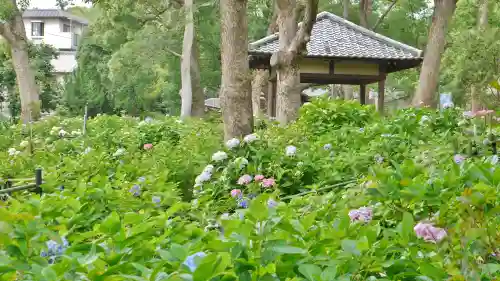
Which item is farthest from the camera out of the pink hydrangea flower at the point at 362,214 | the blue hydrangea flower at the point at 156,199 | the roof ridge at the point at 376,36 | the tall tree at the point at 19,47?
the tall tree at the point at 19,47

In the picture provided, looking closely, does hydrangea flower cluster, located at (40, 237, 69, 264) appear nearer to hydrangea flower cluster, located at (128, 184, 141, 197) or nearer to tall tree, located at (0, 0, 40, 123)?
hydrangea flower cluster, located at (128, 184, 141, 197)

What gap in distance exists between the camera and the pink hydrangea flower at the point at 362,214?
2166 mm

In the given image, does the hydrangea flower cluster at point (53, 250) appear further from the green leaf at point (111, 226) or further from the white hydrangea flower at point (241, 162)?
the white hydrangea flower at point (241, 162)

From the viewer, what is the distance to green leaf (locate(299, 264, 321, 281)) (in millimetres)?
1358

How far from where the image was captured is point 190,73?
79.3ft

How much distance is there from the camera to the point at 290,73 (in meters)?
10.4

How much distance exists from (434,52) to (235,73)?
636 centimetres

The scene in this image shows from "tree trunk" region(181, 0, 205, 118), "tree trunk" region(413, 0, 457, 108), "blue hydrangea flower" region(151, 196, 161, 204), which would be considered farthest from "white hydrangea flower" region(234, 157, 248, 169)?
"tree trunk" region(181, 0, 205, 118)

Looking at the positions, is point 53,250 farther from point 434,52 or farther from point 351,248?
point 434,52

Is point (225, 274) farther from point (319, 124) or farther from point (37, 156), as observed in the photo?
point (319, 124)

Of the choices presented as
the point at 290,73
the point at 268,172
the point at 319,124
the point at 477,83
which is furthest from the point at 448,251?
the point at 477,83

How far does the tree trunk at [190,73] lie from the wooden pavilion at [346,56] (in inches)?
247

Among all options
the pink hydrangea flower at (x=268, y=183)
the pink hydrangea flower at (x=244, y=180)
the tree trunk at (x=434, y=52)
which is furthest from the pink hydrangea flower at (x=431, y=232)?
the tree trunk at (x=434, y=52)

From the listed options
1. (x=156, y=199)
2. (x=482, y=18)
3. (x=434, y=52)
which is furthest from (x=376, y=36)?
(x=156, y=199)
